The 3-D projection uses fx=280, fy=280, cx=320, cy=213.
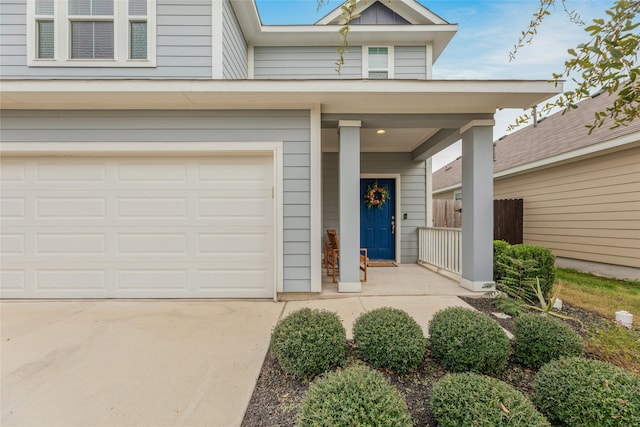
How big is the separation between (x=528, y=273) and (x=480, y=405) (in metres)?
3.05

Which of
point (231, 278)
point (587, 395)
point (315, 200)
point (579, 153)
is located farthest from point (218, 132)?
point (579, 153)

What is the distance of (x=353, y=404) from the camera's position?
129 centimetres

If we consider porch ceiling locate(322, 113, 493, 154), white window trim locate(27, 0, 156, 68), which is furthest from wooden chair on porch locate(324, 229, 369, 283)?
white window trim locate(27, 0, 156, 68)

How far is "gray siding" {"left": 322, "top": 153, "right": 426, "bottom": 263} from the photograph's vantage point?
6.16 meters

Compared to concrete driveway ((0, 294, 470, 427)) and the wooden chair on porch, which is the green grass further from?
the wooden chair on porch

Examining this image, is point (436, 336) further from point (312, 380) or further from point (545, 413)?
point (312, 380)

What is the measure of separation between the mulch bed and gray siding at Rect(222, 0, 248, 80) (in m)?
3.84

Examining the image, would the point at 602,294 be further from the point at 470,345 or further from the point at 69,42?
the point at 69,42

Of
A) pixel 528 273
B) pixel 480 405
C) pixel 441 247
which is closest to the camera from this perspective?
pixel 480 405

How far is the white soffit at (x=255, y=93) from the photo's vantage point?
328 cm

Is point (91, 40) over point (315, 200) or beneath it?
over

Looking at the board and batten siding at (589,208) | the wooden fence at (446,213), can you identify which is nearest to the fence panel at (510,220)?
the board and batten siding at (589,208)

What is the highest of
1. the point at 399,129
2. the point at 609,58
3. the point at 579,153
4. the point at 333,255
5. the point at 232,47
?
the point at 232,47

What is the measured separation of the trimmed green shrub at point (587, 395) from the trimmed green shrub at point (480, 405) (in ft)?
0.78
